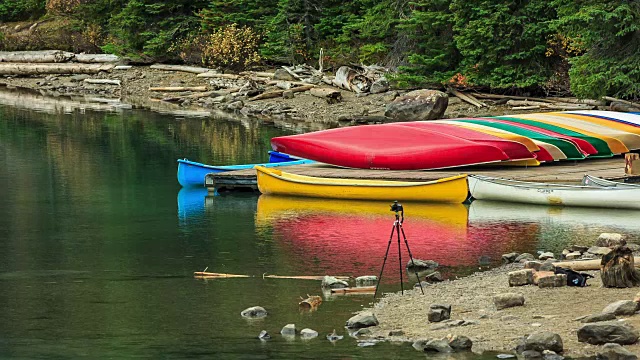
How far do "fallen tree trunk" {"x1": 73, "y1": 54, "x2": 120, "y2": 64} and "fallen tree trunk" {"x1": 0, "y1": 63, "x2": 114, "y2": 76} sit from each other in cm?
41

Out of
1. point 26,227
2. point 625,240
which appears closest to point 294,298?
point 625,240

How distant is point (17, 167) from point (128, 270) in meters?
14.0

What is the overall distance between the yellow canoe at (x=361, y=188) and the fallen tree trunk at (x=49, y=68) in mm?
37963

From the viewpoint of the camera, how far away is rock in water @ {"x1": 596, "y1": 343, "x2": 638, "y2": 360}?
1155 cm

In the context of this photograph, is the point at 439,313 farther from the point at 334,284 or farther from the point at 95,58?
the point at 95,58

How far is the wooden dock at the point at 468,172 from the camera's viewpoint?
989 inches

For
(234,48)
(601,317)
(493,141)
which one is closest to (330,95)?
(234,48)

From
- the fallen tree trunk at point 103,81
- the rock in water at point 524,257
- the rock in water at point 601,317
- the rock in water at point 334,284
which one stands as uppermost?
the fallen tree trunk at point 103,81

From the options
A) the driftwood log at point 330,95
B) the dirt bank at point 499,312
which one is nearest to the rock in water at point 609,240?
the dirt bank at point 499,312

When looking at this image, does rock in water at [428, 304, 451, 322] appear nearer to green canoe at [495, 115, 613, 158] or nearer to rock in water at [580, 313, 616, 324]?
rock in water at [580, 313, 616, 324]

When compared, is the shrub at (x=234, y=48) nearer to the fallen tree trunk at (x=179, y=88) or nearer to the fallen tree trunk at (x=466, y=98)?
the fallen tree trunk at (x=179, y=88)

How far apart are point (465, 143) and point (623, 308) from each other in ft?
44.4

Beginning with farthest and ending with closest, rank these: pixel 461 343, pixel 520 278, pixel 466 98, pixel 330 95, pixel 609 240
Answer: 1. pixel 330 95
2. pixel 466 98
3. pixel 609 240
4. pixel 520 278
5. pixel 461 343

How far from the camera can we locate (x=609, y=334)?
12.0 metres
